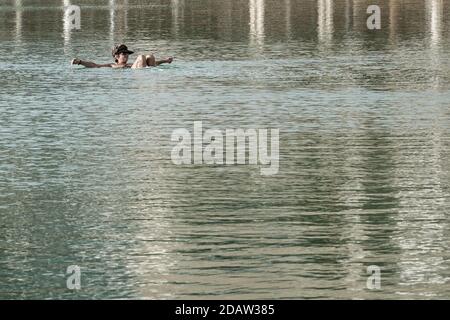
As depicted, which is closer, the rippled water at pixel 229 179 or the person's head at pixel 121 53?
the rippled water at pixel 229 179

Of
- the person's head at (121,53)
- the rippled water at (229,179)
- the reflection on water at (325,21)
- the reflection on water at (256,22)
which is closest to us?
the rippled water at (229,179)

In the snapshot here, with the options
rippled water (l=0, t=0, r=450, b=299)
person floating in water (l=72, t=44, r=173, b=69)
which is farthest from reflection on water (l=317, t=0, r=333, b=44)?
person floating in water (l=72, t=44, r=173, b=69)

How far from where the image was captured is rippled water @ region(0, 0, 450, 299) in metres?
24.8

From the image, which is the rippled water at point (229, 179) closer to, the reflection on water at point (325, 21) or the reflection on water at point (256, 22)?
the reflection on water at point (256, 22)

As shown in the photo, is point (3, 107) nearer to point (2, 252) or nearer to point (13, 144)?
point (13, 144)

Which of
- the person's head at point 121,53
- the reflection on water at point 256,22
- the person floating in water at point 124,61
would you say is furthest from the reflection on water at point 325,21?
the person's head at point 121,53

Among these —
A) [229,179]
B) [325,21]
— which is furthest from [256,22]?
[229,179]

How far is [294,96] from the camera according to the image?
160 ft

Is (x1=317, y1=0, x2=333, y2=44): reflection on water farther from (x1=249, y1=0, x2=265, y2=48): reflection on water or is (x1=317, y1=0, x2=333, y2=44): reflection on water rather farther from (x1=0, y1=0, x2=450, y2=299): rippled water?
(x1=0, y1=0, x2=450, y2=299): rippled water

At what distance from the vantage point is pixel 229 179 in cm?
3328

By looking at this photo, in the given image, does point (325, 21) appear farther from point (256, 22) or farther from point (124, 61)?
point (124, 61)

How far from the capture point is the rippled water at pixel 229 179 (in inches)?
974

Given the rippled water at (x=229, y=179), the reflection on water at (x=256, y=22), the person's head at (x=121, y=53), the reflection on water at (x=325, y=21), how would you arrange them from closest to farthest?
the rippled water at (x=229, y=179)
the person's head at (x=121, y=53)
the reflection on water at (x=256, y=22)
the reflection on water at (x=325, y=21)

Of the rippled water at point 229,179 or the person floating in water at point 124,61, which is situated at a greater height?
the person floating in water at point 124,61
